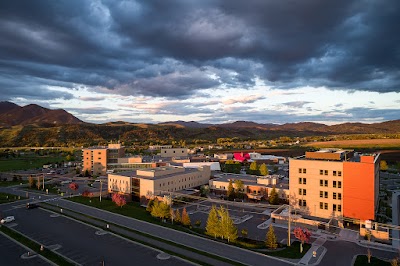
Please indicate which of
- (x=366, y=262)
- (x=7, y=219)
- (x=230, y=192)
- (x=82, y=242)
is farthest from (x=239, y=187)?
(x=7, y=219)

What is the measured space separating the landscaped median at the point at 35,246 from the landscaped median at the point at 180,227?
16.2 metres

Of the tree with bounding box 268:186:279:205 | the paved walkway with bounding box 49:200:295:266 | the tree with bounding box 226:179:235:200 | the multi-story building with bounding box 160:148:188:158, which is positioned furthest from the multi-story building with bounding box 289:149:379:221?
the multi-story building with bounding box 160:148:188:158

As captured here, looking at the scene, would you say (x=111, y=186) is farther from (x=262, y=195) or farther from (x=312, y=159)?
(x=312, y=159)

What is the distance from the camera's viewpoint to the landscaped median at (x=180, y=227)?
117 feet

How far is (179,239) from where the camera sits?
39.9 m

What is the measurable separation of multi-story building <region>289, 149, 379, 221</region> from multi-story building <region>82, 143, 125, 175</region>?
70278 millimetres

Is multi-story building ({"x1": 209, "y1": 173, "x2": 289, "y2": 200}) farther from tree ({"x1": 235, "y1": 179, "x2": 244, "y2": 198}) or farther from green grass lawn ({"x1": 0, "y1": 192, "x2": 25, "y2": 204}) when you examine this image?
green grass lawn ({"x1": 0, "y1": 192, "x2": 25, "y2": 204})

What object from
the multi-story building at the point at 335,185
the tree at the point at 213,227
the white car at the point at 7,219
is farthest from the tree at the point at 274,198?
the white car at the point at 7,219

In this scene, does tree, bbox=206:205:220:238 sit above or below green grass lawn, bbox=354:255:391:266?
above

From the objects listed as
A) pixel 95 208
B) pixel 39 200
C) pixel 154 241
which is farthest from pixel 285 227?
pixel 39 200

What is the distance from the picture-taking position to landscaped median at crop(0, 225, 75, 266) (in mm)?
32744

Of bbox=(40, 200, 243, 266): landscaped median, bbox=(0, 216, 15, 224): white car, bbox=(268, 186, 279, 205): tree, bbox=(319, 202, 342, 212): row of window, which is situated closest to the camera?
bbox=(40, 200, 243, 266): landscaped median

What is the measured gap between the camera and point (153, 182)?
60.5 metres

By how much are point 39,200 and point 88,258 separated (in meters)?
38.2
